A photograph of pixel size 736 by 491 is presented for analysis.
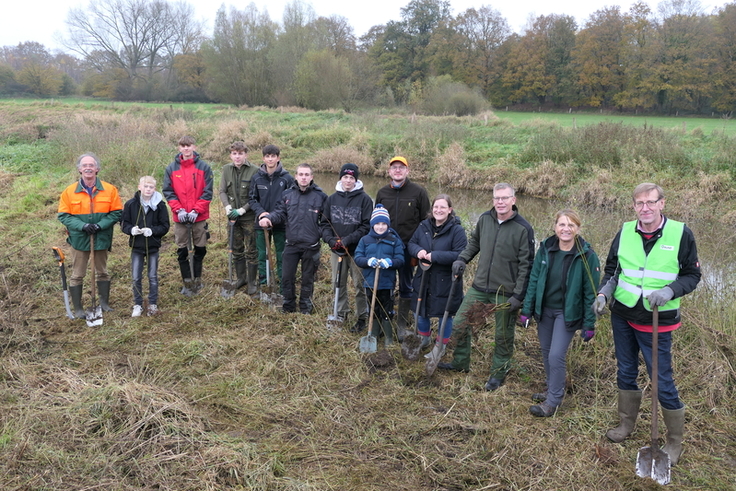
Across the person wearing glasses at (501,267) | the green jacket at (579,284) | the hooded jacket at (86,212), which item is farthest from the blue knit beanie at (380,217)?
the hooded jacket at (86,212)

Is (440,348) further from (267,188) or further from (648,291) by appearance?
(267,188)

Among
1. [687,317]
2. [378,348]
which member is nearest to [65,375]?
[378,348]

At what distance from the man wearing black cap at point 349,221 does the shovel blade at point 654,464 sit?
9.24 feet

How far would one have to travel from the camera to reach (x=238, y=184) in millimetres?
6297

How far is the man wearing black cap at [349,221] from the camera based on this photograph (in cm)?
531

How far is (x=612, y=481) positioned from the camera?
329 cm

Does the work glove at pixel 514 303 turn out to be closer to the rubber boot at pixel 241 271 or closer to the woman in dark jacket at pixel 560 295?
the woman in dark jacket at pixel 560 295

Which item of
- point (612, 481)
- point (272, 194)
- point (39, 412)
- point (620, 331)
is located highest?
point (272, 194)

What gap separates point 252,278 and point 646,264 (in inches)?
174

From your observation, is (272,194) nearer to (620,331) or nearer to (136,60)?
(620,331)

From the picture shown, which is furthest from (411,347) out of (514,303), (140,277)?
(140,277)

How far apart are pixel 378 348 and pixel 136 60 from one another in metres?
53.7

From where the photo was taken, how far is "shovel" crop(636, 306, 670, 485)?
329 cm

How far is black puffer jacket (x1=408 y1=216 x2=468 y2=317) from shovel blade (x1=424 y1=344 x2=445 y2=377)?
12.7 inches
